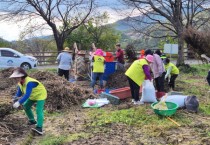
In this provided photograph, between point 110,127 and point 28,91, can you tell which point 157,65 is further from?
point 28,91

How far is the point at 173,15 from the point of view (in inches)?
784

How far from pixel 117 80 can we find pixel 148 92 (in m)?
4.16

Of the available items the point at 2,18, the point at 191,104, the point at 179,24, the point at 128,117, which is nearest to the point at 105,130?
the point at 128,117

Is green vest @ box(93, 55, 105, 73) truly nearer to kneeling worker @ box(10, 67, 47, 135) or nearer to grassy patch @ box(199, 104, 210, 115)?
grassy patch @ box(199, 104, 210, 115)

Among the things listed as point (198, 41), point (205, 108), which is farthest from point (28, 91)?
point (198, 41)

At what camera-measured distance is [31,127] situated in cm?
685

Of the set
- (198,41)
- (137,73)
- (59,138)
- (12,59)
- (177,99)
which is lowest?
(59,138)

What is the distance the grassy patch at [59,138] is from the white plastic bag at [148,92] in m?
2.95

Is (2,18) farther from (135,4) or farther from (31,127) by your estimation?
(31,127)

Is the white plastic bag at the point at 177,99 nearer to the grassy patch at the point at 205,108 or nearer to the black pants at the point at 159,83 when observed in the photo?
the grassy patch at the point at 205,108

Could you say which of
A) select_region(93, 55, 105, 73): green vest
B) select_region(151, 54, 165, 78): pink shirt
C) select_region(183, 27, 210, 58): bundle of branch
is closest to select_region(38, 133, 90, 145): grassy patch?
select_region(151, 54, 165, 78): pink shirt

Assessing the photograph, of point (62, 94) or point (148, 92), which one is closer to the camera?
point (148, 92)

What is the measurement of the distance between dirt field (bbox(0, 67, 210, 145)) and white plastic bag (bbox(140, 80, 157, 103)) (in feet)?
1.05

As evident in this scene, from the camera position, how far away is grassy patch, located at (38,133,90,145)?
575 cm
